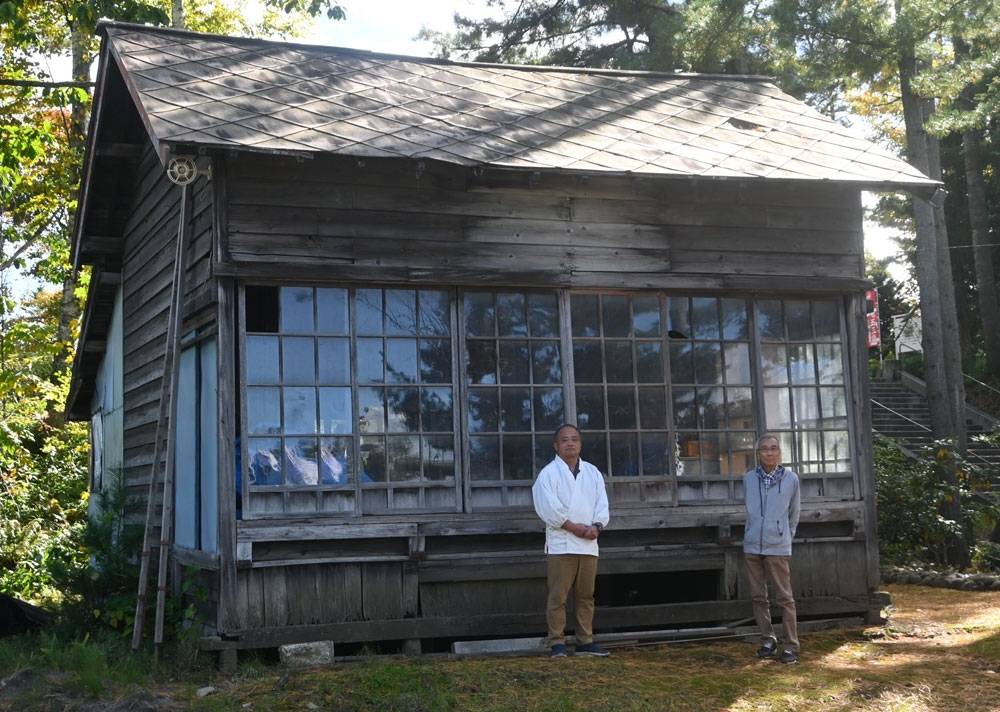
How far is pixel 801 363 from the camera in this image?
32.8 feet

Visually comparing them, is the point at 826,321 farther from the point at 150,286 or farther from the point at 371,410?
the point at 150,286

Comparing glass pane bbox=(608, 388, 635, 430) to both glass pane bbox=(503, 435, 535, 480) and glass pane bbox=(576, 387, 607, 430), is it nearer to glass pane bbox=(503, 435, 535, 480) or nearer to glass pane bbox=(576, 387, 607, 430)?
glass pane bbox=(576, 387, 607, 430)

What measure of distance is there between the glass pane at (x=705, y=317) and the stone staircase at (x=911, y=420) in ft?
39.2

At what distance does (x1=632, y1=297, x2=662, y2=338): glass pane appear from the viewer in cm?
955

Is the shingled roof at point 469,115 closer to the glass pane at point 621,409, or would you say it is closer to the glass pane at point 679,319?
the glass pane at point 679,319

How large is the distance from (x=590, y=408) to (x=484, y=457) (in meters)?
1.06

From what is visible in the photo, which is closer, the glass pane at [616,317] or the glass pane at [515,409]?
the glass pane at [515,409]

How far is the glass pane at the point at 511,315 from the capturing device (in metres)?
9.12

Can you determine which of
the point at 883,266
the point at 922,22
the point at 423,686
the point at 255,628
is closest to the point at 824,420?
the point at 423,686

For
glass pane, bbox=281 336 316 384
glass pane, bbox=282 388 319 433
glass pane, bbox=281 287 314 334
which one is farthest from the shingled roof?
glass pane, bbox=282 388 319 433

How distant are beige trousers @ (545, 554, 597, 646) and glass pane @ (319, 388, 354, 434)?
1927 mm

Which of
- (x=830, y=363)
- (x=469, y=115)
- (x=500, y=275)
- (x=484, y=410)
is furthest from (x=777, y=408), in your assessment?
(x=469, y=115)

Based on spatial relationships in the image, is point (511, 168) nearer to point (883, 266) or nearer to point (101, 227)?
point (101, 227)


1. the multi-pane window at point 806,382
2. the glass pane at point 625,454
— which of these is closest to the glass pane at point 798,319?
the multi-pane window at point 806,382
